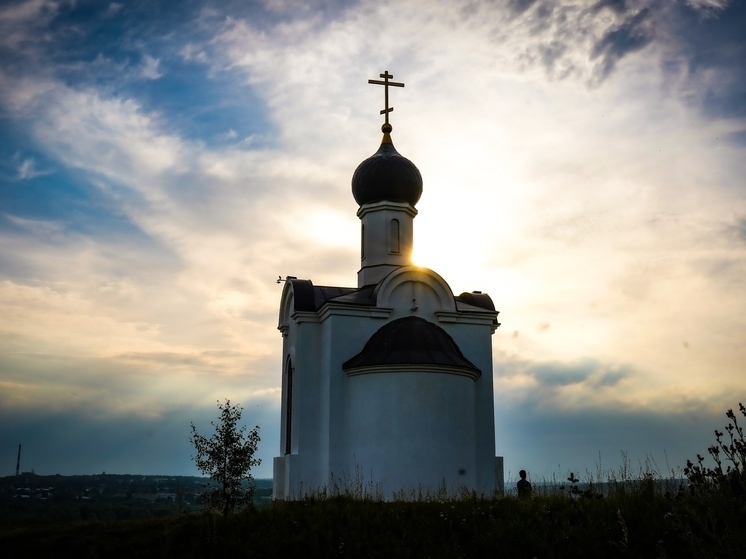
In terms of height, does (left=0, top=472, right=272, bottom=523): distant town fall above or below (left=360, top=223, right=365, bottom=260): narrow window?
below

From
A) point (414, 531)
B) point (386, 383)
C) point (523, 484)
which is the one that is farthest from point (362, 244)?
point (414, 531)

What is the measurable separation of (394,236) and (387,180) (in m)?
1.58

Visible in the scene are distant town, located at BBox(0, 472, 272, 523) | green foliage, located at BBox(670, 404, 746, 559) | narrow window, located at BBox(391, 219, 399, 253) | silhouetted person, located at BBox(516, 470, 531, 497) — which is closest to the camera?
green foliage, located at BBox(670, 404, 746, 559)

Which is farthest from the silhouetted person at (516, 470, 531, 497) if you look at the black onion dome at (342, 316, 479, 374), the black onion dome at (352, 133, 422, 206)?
the black onion dome at (352, 133, 422, 206)

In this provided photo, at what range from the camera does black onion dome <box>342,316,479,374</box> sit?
16.1 m

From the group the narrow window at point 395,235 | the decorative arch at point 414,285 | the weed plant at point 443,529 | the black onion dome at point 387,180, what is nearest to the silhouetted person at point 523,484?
the weed plant at point 443,529

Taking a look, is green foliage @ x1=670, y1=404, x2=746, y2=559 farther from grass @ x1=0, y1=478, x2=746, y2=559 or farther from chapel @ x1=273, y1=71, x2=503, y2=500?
chapel @ x1=273, y1=71, x2=503, y2=500

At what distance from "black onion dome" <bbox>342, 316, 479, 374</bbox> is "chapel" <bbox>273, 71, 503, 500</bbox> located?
3cm

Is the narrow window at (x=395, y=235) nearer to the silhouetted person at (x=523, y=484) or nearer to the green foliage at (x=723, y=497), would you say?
the silhouetted person at (x=523, y=484)

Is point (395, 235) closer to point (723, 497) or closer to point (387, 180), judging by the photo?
point (387, 180)

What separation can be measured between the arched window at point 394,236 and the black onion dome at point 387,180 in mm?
645

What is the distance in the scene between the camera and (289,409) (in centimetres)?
1936

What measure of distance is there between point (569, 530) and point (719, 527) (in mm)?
2013

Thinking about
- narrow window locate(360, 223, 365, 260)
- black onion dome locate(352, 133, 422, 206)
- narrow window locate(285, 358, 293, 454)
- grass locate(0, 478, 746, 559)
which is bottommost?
grass locate(0, 478, 746, 559)
